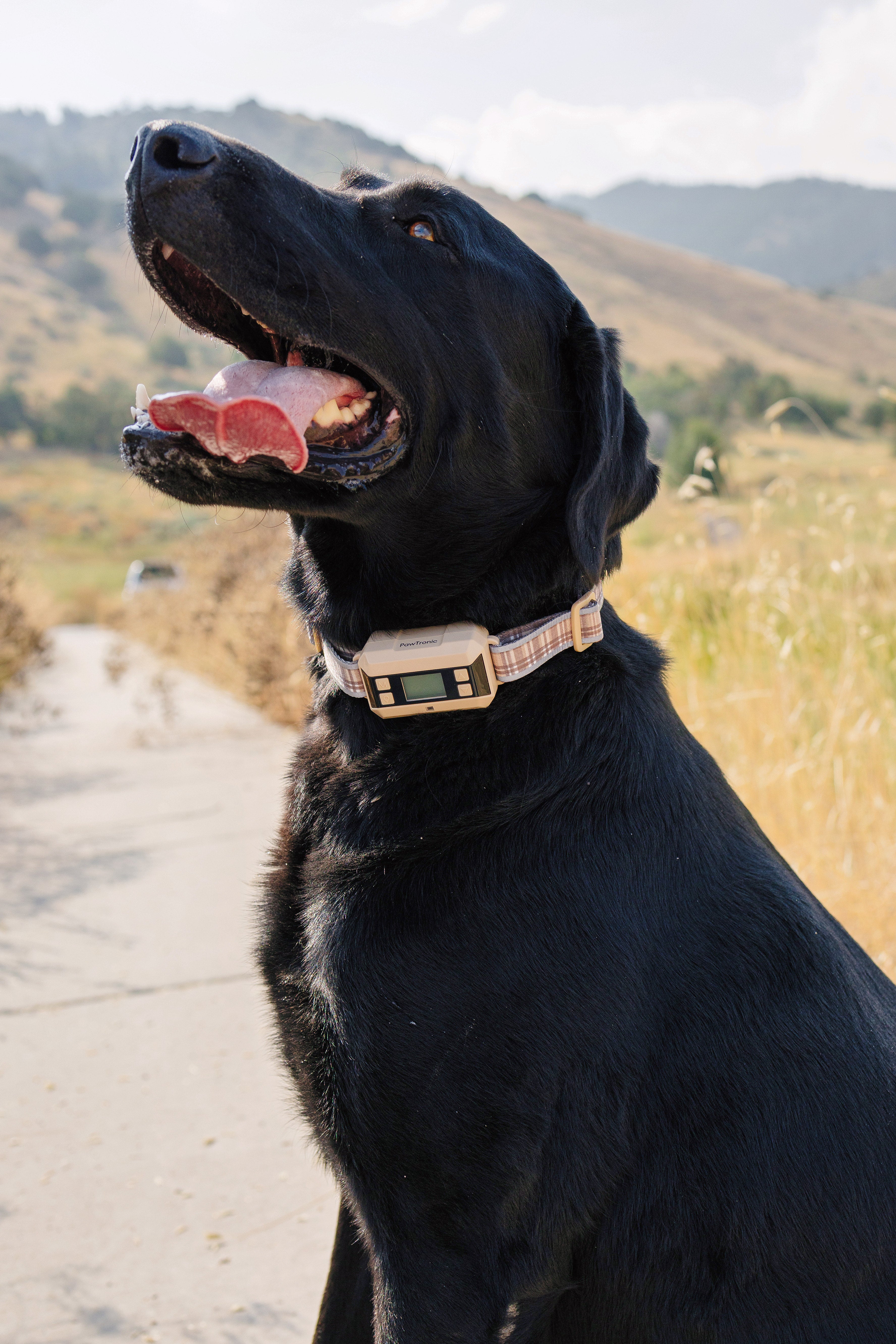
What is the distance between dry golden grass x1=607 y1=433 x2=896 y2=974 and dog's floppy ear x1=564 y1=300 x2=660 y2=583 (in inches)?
12.3

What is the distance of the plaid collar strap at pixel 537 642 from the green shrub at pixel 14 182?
5840 inches

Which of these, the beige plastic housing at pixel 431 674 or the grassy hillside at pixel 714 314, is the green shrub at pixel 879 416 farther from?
the beige plastic housing at pixel 431 674

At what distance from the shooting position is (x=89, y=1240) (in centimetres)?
223

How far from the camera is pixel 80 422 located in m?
72.2

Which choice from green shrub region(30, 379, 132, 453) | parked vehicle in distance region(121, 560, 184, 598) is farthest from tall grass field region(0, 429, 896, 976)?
green shrub region(30, 379, 132, 453)

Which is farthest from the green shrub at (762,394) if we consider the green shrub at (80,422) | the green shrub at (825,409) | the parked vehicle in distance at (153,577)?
the green shrub at (80,422)

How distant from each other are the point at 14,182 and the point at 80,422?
77.0m

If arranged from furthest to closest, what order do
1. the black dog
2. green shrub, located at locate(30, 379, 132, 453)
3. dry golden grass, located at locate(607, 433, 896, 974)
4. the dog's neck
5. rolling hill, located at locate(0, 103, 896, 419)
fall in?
green shrub, located at locate(30, 379, 132, 453) → rolling hill, located at locate(0, 103, 896, 419) → dry golden grass, located at locate(607, 433, 896, 974) → the dog's neck → the black dog

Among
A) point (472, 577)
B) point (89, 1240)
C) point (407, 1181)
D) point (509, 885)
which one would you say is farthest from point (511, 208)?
point (89, 1240)

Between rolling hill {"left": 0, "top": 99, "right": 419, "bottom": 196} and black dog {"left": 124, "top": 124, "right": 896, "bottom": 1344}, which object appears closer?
black dog {"left": 124, "top": 124, "right": 896, "bottom": 1344}

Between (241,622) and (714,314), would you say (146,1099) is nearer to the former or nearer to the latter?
(241,622)

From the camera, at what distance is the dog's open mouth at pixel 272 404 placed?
5.15ft

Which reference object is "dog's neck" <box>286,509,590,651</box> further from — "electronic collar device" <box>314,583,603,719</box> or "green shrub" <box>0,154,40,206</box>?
"green shrub" <box>0,154,40,206</box>

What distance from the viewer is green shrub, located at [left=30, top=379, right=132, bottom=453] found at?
Result: 235 feet
